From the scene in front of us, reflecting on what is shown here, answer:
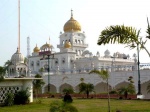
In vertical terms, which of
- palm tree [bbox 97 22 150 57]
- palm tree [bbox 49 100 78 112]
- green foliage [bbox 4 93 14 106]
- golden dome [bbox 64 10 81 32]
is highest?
golden dome [bbox 64 10 81 32]

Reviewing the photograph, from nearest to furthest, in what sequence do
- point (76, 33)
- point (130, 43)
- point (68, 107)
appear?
point (68, 107) → point (130, 43) → point (76, 33)

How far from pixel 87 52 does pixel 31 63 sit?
12.6 m

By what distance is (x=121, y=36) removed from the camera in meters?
11.3

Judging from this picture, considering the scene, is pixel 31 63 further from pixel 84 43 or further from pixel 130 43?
pixel 130 43

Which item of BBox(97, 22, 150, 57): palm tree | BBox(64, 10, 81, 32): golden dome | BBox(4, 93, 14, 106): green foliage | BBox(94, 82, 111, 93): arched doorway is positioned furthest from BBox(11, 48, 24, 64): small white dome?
BBox(64, 10, 81, 32): golden dome

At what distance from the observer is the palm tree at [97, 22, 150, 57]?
11.2m

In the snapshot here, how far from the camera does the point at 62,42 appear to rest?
66.7 m

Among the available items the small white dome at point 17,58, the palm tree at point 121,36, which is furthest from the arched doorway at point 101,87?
the palm tree at point 121,36

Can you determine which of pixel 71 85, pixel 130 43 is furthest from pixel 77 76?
pixel 130 43

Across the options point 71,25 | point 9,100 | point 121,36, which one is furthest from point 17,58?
point 71,25

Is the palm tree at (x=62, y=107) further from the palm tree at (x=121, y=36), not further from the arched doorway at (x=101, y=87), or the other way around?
the arched doorway at (x=101, y=87)

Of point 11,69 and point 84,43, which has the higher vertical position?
point 84,43

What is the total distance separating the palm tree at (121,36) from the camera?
1120 cm

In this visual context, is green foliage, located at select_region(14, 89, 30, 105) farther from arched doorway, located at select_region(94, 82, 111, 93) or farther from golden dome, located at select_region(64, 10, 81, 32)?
golden dome, located at select_region(64, 10, 81, 32)
